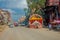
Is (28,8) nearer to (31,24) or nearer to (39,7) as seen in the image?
(39,7)

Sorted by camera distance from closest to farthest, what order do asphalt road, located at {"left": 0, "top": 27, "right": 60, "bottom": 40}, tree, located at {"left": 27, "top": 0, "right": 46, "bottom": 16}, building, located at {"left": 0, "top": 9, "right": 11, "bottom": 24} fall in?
1. asphalt road, located at {"left": 0, "top": 27, "right": 60, "bottom": 40}
2. tree, located at {"left": 27, "top": 0, "right": 46, "bottom": 16}
3. building, located at {"left": 0, "top": 9, "right": 11, "bottom": 24}

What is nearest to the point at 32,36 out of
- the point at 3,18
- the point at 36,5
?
the point at 36,5

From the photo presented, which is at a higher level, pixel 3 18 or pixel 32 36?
pixel 32 36

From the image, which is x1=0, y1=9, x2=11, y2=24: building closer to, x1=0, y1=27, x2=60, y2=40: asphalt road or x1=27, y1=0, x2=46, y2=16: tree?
x1=27, y1=0, x2=46, y2=16: tree

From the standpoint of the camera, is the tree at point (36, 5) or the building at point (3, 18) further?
the building at point (3, 18)

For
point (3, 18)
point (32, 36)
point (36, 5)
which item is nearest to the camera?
point (32, 36)

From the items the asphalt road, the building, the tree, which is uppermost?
the tree

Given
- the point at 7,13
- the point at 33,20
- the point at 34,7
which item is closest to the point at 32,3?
the point at 34,7

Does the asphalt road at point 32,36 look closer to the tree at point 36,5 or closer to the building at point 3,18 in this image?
the tree at point 36,5

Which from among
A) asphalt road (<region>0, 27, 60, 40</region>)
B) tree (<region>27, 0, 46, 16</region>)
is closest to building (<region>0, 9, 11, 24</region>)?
tree (<region>27, 0, 46, 16</region>)

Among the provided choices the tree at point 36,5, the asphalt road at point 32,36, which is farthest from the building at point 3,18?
the asphalt road at point 32,36

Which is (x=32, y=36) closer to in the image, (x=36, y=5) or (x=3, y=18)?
(x=36, y=5)

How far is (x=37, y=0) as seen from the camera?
7631 cm

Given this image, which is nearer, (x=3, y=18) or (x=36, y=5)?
(x=36, y=5)
